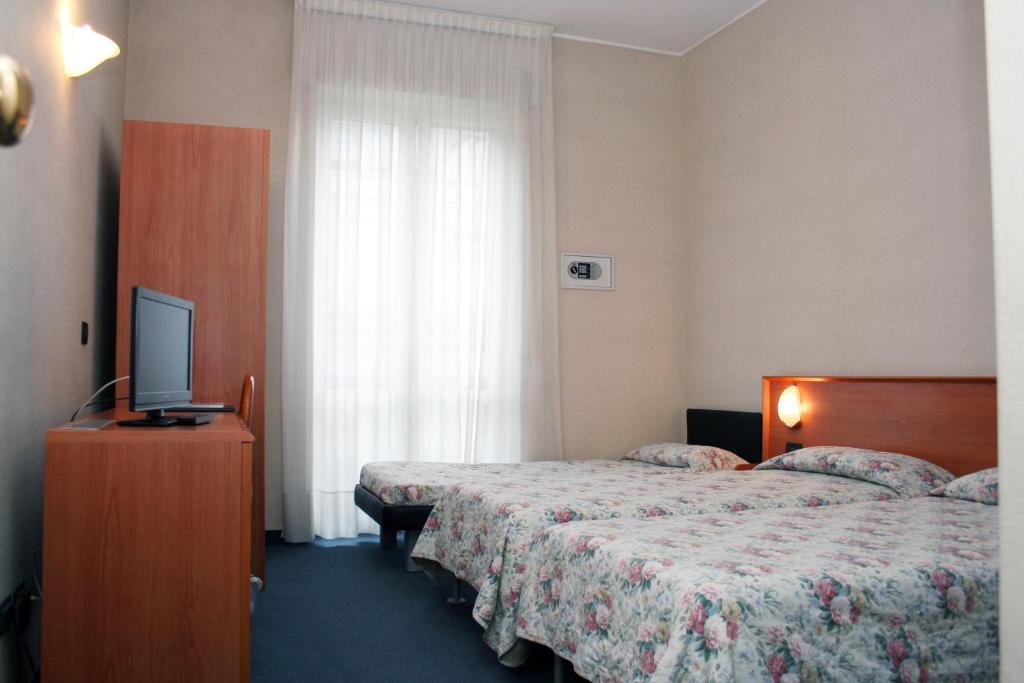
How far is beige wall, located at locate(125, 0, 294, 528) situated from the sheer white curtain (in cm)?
14

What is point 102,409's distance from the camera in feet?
11.9

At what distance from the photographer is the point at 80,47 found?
2838 mm

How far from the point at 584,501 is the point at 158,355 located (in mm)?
1543

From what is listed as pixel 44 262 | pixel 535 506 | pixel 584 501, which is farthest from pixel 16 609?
pixel 584 501

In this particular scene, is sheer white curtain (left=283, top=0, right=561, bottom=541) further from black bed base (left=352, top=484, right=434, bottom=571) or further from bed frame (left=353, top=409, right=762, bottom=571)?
black bed base (left=352, top=484, right=434, bottom=571)

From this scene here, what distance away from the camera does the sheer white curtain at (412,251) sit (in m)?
4.59

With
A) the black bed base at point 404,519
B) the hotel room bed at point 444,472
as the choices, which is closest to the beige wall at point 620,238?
the hotel room bed at point 444,472

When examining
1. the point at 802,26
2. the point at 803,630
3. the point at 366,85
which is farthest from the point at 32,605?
the point at 802,26

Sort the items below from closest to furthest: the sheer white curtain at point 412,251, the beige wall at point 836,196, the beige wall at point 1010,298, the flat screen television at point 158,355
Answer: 1. the beige wall at point 1010,298
2. the flat screen television at point 158,355
3. the beige wall at point 836,196
4. the sheer white curtain at point 412,251

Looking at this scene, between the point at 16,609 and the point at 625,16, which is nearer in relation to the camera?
the point at 16,609

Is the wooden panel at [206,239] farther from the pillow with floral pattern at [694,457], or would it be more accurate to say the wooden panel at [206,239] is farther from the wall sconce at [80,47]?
the pillow with floral pattern at [694,457]

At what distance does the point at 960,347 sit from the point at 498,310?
2535 millimetres

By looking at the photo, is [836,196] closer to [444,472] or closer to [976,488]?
[976,488]

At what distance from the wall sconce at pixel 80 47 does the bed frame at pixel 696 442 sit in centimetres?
214
